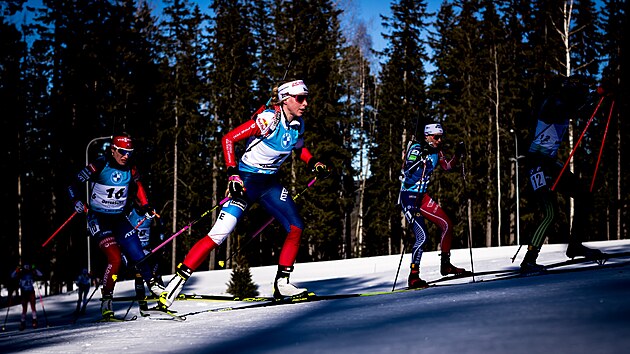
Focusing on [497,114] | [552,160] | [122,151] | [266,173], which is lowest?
[266,173]

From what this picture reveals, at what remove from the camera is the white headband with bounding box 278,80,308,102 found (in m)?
6.90

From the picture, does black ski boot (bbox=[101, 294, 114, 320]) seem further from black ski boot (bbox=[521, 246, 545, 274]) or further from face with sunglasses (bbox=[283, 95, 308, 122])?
black ski boot (bbox=[521, 246, 545, 274])

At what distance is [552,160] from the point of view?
8000 millimetres

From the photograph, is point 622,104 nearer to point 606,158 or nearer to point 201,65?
point 606,158

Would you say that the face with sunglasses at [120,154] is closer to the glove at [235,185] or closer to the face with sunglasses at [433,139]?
the glove at [235,185]

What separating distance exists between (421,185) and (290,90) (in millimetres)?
2779

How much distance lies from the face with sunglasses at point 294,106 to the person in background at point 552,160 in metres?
2.98

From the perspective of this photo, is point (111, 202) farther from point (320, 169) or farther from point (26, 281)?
point (26, 281)

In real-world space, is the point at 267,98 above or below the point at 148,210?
above

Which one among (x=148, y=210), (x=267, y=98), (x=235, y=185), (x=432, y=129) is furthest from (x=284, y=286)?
(x=267, y=98)

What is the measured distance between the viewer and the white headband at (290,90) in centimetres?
690

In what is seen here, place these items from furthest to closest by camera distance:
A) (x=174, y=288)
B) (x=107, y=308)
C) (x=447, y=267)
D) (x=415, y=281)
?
(x=447, y=267) < (x=415, y=281) < (x=107, y=308) < (x=174, y=288)

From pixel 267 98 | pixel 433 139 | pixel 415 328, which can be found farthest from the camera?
pixel 267 98

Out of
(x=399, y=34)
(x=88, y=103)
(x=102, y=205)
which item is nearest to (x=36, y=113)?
(x=88, y=103)
